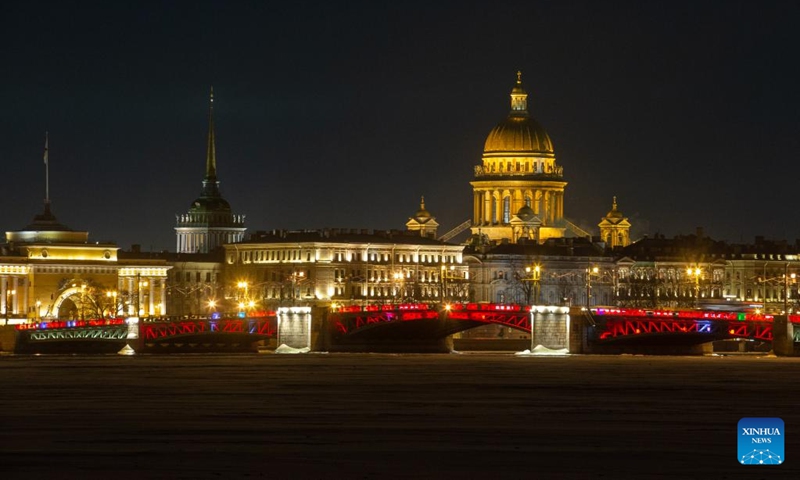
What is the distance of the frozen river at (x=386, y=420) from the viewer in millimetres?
59594

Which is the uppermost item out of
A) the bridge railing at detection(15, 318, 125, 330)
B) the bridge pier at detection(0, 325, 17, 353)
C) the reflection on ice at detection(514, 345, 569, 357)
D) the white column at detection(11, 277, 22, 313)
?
the white column at detection(11, 277, 22, 313)

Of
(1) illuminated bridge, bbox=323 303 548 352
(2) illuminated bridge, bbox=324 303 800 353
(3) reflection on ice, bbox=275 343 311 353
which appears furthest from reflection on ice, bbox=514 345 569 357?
(3) reflection on ice, bbox=275 343 311 353

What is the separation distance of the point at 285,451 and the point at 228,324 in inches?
3240

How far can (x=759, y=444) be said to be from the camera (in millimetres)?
58469

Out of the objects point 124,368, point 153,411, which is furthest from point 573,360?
point 153,411

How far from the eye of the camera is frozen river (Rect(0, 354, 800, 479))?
59.6 m

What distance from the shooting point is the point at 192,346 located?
495ft

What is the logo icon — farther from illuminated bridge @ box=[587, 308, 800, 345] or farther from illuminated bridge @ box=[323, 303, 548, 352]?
illuminated bridge @ box=[323, 303, 548, 352]

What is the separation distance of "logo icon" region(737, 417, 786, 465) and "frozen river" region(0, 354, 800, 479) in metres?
0.26

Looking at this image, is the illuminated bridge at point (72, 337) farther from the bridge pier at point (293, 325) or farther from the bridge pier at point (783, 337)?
the bridge pier at point (783, 337)

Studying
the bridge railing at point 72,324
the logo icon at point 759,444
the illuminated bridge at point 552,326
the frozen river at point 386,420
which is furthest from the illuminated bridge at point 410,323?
the logo icon at point 759,444

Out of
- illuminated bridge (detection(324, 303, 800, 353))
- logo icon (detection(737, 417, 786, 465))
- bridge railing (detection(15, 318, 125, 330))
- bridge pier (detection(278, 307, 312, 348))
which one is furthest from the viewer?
bridge pier (detection(278, 307, 312, 348))

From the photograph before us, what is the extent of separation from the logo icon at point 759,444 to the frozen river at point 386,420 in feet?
0.87

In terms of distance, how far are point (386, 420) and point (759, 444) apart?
1742 centimetres
